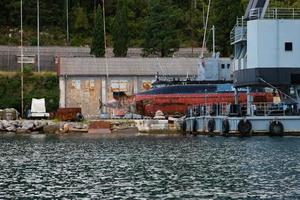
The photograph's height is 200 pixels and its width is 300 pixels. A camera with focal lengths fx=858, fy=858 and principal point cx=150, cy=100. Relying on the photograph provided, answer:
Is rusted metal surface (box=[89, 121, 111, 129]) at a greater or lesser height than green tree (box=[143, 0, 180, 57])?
lesser

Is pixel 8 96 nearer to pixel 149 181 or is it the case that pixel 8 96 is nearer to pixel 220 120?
pixel 220 120

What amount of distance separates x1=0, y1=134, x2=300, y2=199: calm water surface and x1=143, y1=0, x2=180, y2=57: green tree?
38757mm

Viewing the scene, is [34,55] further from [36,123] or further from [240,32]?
[240,32]

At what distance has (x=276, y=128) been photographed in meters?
58.6

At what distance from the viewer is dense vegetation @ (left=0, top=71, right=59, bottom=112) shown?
277ft

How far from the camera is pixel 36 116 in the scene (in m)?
81.4

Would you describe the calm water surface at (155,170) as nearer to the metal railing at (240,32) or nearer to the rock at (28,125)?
the metal railing at (240,32)

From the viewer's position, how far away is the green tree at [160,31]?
9331 cm

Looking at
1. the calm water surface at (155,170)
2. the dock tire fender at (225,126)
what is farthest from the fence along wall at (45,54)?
the calm water surface at (155,170)

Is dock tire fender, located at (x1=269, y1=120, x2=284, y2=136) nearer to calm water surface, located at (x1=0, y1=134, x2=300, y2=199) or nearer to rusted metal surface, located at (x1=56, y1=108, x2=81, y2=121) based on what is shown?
calm water surface, located at (x1=0, y1=134, x2=300, y2=199)

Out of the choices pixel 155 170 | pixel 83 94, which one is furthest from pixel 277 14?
pixel 155 170

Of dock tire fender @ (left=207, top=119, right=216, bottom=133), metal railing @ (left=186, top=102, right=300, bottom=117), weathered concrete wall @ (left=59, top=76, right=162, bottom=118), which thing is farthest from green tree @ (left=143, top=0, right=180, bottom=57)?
dock tire fender @ (left=207, top=119, right=216, bottom=133)

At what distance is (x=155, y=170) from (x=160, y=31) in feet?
189

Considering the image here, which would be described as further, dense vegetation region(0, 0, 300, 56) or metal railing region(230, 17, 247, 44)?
dense vegetation region(0, 0, 300, 56)
